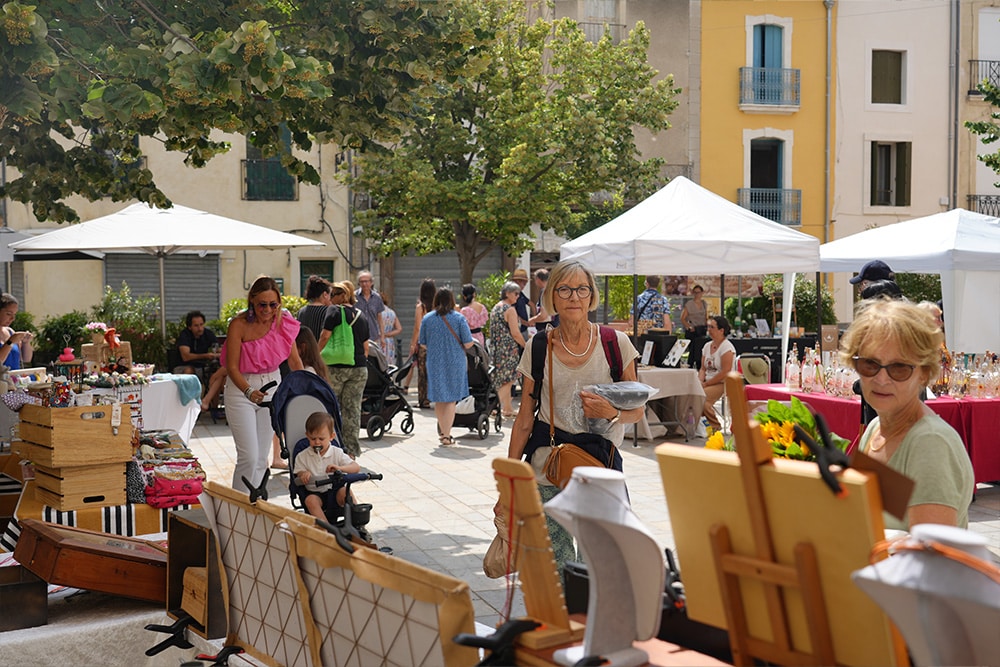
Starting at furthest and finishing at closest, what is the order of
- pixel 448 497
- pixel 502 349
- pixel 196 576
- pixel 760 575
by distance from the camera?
pixel 502 349
pixel 448 497
pixel 196 576
pixel 760 575

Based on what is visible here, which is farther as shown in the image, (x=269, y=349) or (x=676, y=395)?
(x=676, y=395)

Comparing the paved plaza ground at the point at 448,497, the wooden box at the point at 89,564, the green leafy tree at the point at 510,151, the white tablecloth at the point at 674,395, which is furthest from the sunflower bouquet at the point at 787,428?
the green leafy tree at the point at 510,151

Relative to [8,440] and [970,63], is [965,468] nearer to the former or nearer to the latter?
[8,440]

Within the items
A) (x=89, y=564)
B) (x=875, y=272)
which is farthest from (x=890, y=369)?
(x=875, y=272)

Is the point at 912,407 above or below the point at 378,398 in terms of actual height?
above

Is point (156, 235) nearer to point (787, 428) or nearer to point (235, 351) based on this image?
point (235, 351)

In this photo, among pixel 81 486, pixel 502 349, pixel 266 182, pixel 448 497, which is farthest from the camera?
pixel 266 182

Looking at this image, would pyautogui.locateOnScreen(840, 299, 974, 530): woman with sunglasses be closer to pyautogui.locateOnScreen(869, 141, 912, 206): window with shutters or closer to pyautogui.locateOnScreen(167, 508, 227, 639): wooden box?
pyautogui.locateOnScreen(167, 508, 227, 639): wooden box

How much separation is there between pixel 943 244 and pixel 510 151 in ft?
38.7

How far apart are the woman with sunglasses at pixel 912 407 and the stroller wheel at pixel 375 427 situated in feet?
33.1

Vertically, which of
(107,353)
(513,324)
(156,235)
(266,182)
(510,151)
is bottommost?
(107,353)

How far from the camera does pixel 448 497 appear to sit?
30.3 ft

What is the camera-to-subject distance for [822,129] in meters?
31.3

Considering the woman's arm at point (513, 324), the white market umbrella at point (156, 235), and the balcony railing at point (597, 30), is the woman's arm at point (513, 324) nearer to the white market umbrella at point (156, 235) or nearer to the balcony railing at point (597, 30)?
the white market umbrella at point (156, 235)
